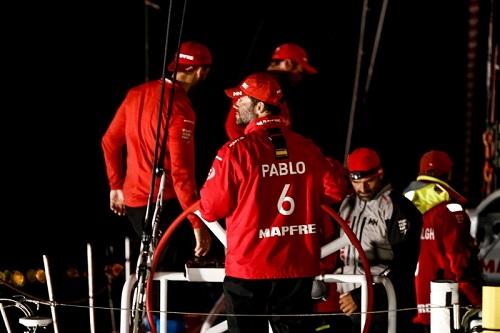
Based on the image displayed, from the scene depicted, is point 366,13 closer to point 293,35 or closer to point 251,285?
point 293,35

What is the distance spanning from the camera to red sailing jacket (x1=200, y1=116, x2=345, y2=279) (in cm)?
531

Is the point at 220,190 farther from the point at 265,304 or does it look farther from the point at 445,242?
the point at 445,242

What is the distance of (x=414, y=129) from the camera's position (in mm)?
12281

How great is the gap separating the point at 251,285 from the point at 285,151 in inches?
26.3

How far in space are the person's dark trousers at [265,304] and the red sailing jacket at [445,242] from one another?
1.96m

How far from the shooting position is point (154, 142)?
6.68 meters

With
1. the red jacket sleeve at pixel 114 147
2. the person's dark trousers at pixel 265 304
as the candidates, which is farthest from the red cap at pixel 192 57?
the person's dark trousers at pixel 265 304

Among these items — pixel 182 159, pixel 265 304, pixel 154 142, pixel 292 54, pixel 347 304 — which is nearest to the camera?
pixel 265 304

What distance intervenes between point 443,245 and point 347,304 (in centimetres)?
111

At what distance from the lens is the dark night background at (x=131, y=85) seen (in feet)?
26.9

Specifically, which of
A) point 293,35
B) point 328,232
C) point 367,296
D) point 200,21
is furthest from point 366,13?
point 367,296

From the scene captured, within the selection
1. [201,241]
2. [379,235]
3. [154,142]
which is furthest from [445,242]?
[154,142]

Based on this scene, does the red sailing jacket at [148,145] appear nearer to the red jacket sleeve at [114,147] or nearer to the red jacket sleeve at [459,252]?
the red jacket sleeve at [114,147]

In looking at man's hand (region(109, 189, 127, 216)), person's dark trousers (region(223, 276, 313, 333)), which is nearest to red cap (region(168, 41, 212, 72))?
man's hand (region(109, 189, 127, 216))
